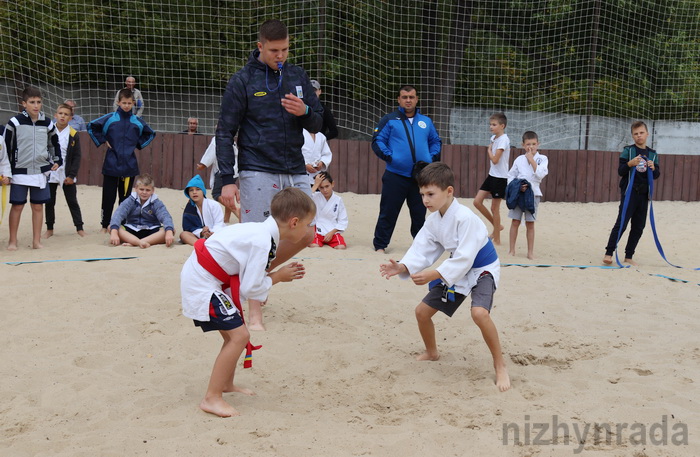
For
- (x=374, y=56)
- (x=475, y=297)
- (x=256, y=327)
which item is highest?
(x=374, y=56)

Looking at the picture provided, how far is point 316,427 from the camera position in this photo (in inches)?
137

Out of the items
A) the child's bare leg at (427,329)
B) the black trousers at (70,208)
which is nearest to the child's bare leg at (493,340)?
the child's bare leg at (427,329)

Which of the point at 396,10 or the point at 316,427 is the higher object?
the point at 396,10

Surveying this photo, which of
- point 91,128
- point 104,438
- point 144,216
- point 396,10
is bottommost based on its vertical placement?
point 104,438

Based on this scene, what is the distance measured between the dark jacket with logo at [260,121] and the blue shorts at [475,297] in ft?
4.35

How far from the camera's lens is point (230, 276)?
3.60 m

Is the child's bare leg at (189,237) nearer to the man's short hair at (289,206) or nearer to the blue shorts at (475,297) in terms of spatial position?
the blue shorts at (475,297)

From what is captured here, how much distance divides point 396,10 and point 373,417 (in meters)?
12.2

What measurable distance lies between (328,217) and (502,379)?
171 inches

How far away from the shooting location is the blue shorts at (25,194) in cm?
736

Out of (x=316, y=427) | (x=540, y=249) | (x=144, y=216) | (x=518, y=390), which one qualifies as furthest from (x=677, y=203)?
(x=316, y=427)

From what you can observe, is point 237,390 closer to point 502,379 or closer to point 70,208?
point 502,379

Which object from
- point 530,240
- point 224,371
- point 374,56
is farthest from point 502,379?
point 374,56

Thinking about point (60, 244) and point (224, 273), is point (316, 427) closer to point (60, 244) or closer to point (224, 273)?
point (224, 273)
